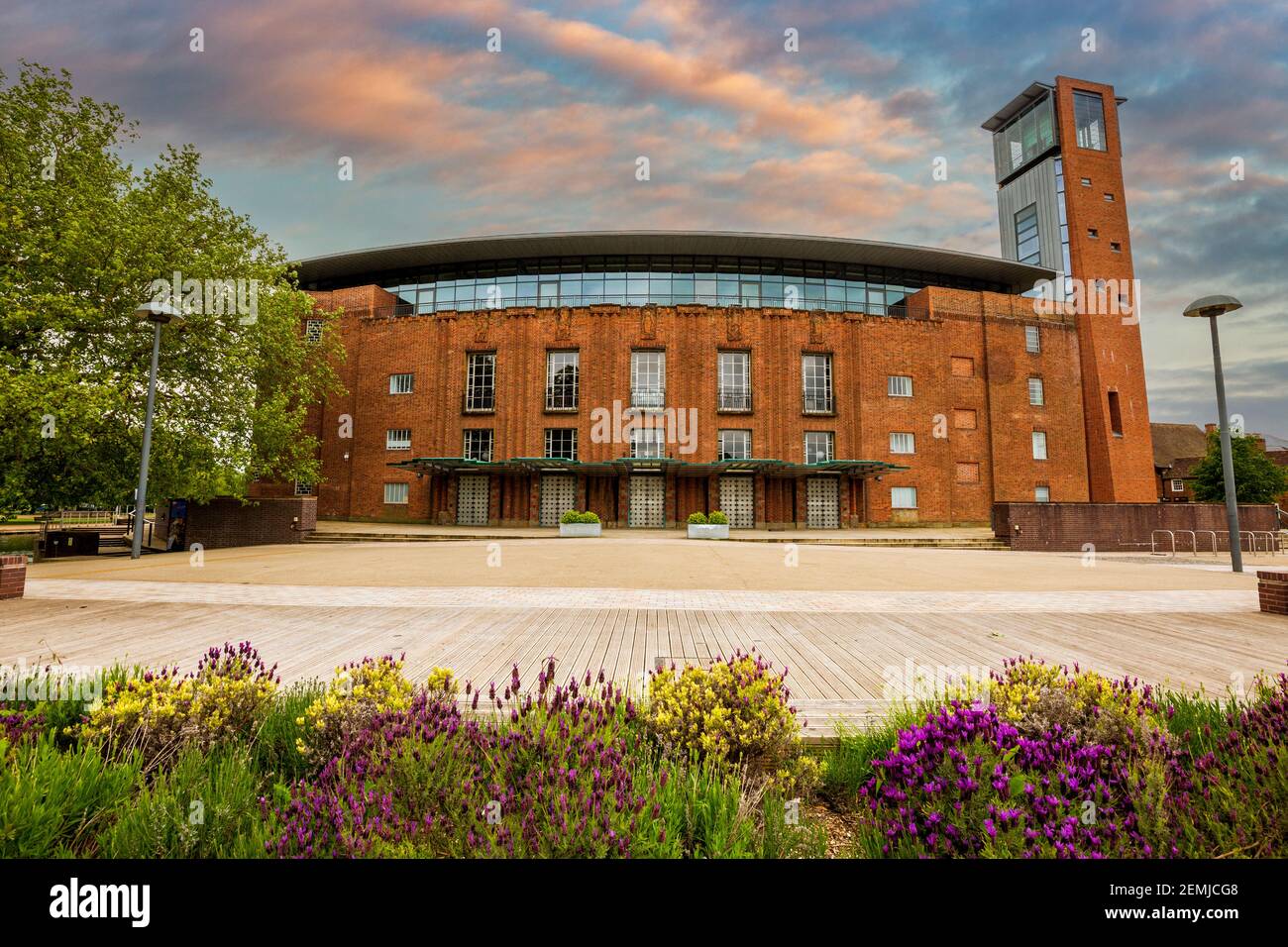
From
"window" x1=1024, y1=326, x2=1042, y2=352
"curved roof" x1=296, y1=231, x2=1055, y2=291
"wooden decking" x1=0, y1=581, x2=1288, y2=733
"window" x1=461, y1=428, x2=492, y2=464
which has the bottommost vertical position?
"wooden decking" x1=0, y1=581, x2=1288, y2=733

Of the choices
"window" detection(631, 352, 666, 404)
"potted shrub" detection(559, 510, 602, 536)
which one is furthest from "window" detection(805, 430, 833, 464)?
"potted shrub" detection(559, 510, 602, 536)

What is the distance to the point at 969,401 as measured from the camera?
39.3 m

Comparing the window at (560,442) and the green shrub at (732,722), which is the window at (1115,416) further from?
the green shrub at (732,722)

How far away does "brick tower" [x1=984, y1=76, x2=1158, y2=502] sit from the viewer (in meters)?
40.1

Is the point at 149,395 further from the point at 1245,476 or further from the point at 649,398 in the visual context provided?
the point at 1245,476

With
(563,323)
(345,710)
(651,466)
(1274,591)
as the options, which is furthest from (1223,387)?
(563,323)

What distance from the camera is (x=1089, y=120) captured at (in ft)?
141

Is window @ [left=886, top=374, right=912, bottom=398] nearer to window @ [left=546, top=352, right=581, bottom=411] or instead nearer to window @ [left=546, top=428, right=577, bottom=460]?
window @ [left=546, top=352, right=581, bottom=411]

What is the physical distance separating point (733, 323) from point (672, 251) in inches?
315

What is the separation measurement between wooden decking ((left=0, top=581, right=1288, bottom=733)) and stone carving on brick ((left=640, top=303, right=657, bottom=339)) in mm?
29567

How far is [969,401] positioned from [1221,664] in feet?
125

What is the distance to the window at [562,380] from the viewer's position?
37.9m

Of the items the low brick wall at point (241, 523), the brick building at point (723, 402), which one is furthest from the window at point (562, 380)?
the low brick wall at point (241, 523)
